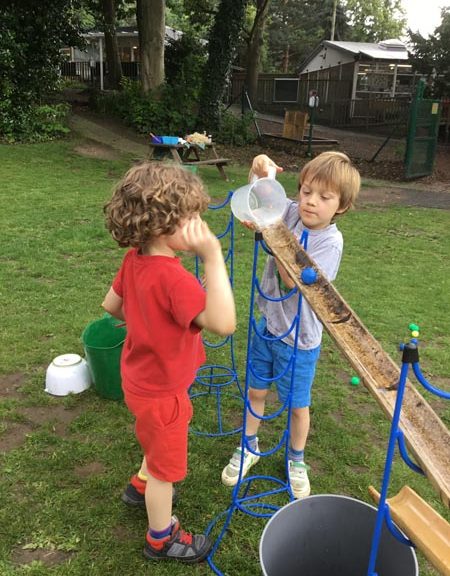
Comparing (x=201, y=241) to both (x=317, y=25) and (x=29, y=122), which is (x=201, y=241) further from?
(x=317, y=25)

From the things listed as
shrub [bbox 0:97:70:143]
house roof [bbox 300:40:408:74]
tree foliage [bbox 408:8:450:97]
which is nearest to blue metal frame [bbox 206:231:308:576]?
shrub [bbox 0:97:70:143]

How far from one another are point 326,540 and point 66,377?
182 cm

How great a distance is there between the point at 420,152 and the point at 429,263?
6509 millimetres

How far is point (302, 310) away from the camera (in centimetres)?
226

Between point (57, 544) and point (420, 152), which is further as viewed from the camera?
point (420, 152)

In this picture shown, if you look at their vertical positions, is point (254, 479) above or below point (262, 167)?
below

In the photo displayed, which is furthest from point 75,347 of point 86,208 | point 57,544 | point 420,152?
point 420,152

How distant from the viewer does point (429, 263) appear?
6043 mm

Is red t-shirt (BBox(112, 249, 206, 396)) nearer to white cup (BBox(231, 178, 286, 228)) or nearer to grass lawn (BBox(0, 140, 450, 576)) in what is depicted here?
white cup (BBox(231, 178, 286, 228))

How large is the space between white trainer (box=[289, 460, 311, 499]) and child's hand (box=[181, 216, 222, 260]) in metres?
1.44

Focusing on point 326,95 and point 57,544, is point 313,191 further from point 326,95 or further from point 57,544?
point 326,95

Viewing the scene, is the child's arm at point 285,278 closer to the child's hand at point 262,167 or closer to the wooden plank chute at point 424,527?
the child's hand at point 262,167

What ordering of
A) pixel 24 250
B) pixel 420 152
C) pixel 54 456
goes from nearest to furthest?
pixel 54 456 < pixel 24 250 < pixel 420 152

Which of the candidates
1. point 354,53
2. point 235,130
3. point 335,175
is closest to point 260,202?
point 335,175
